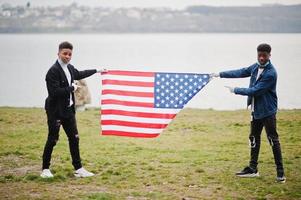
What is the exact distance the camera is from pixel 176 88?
1127 centimetres

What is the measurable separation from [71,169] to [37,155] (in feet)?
6.42

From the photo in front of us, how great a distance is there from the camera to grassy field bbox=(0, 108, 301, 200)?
960cm

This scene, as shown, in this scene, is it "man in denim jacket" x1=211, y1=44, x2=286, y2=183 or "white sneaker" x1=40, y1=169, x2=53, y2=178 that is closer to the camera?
"man in denim jacket" x1=211, y1=44, x2=286, y2=183

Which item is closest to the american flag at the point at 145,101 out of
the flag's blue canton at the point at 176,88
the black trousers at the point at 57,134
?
the flag's blue canton at the point at 176,88

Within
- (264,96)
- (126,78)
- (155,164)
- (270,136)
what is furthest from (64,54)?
(270,136)

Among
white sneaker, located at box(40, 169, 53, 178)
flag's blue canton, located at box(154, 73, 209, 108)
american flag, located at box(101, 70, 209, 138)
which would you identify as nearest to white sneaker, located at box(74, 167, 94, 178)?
white sneaker, located at box(40, 169, 53, 178)

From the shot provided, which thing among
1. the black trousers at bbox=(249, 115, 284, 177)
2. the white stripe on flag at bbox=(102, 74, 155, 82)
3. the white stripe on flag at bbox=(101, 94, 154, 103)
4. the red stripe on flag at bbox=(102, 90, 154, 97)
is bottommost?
the black trousers at bbox=(249, 115, 284, 177)

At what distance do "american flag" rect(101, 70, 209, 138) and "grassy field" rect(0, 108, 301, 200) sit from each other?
3.20 feet

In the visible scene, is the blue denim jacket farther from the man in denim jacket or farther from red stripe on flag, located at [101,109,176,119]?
red stripe on flag, located at [101,109,176,119]

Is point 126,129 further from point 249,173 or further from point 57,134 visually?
point 249,173

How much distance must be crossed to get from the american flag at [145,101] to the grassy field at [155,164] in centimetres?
97

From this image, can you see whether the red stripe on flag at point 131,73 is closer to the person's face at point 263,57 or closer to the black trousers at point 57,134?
the black trousers at point 57,134

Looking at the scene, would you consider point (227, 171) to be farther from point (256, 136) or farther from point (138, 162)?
point (138, 162)

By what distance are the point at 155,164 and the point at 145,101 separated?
1676 mm
